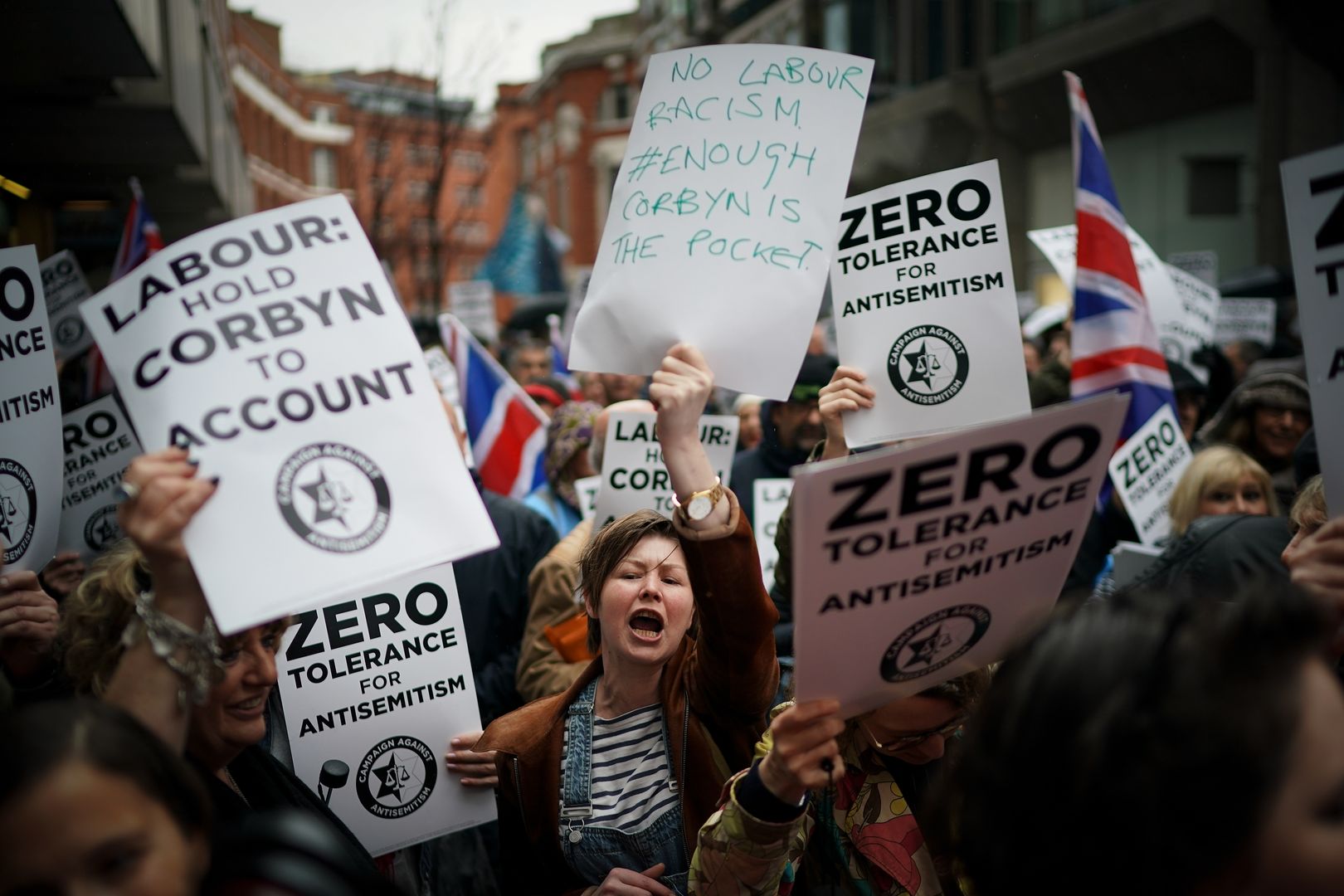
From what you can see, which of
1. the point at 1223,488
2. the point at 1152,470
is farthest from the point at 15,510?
the point at 1152,470

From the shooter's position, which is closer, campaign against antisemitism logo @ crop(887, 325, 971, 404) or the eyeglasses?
the eyeglasses

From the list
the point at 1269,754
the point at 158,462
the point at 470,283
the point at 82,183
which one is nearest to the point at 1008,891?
the point at 1269,754

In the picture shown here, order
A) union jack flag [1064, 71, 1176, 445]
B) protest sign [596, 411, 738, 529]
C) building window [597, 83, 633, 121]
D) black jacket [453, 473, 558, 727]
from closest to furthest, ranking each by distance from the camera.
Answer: black jacket [453, 473, 558, 727] < protest sign [596, 411, 738, 529] < union jack flag [1064, 71, 1176, 445] < building window [597, 83, 633, 121]

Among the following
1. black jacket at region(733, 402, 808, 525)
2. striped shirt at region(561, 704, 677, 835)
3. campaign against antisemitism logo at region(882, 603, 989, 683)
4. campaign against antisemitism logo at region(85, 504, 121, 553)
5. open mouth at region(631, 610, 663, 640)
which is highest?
campaign against antisemitism logo at region(85, 504, 121, 553)

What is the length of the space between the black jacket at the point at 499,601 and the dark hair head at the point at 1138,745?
2.83 m

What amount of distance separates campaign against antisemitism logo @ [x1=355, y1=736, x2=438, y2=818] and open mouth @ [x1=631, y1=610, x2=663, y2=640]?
27.7 inches

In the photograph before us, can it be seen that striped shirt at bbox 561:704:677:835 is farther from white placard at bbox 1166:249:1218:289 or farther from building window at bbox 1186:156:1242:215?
building window at bbox 1186:156:1242:215

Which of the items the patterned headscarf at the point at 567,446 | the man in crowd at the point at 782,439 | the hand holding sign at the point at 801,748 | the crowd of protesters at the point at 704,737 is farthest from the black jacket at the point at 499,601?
the hand holding sign at the point at 801,748

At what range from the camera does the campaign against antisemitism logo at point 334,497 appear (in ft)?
6.27

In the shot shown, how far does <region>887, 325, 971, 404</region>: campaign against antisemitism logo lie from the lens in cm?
329

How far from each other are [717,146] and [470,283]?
12.6 m

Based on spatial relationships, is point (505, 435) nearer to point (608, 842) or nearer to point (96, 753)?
point (608, 842)

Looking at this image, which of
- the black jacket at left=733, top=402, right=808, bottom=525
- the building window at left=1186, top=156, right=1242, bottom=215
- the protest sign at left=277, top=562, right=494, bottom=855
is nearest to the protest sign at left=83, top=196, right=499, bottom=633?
the protest sign at left=277, top=562, right=494, bottom=855

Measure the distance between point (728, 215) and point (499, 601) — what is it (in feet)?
A: 6.92
